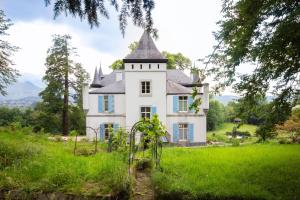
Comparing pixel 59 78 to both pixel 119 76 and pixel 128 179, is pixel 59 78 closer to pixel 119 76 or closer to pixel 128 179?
pixel 119 76

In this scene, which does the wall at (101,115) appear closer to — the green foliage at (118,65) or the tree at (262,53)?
the green foliage at (118,65)

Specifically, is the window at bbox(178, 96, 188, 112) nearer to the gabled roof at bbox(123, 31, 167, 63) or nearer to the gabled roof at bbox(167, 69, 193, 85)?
the gabled roof at bbox(123, 31, 167, 63)

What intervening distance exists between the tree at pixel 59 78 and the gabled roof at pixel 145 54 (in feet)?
34.1

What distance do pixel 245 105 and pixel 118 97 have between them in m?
17.8

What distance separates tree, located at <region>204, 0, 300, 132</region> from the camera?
248 inches

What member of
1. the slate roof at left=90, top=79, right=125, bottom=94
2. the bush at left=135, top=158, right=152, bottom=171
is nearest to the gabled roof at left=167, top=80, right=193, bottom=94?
the slate roof at left=90, top=79, right=125, bottom=94

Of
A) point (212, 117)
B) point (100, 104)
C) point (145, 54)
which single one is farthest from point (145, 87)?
point (212, 117)

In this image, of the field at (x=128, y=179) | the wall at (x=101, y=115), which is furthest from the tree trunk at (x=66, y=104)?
the field at (x=128, y=179)

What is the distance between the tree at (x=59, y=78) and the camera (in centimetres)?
3100

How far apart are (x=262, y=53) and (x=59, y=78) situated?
1095 inches

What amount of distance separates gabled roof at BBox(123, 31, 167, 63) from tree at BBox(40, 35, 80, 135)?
10397mm

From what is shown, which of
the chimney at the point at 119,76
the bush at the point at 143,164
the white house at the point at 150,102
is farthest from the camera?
the chimney at the point at 119,76

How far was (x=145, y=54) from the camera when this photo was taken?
78.4 ft

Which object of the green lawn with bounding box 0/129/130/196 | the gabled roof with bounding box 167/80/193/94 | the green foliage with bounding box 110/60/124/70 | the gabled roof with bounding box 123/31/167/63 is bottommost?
the green lawn with bounding box 0/129/130/196
